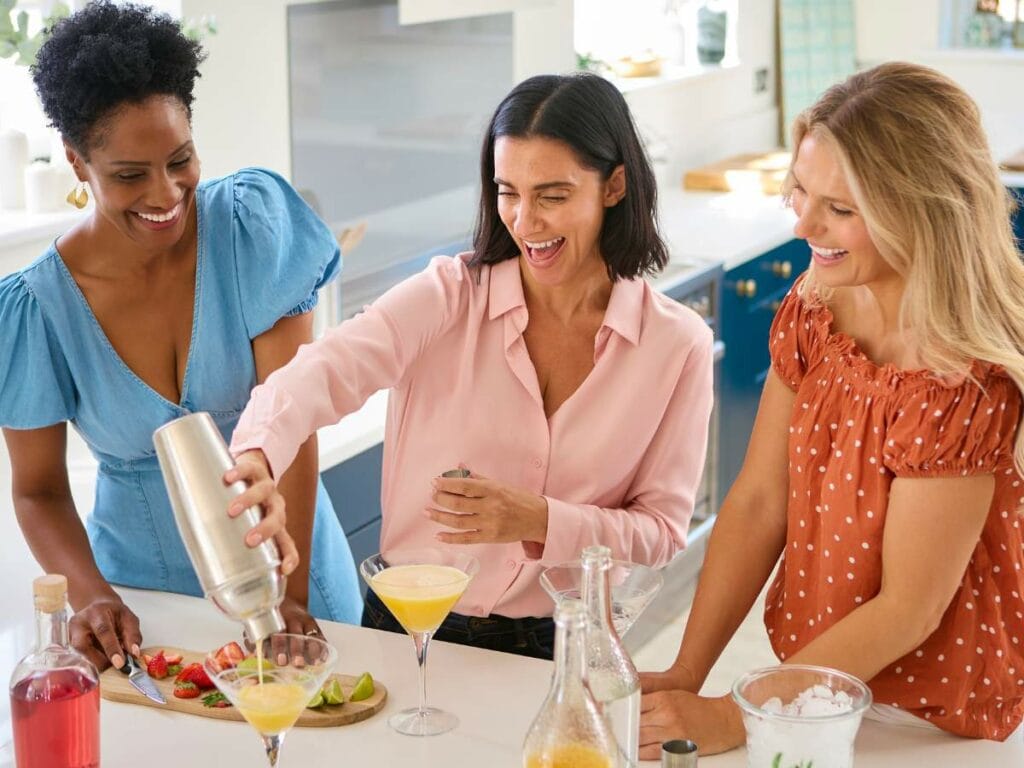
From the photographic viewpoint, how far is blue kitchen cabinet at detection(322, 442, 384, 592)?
2811mm

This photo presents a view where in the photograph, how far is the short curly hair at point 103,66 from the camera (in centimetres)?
174

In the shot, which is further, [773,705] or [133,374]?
[133,374]

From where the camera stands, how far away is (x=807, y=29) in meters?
6.09

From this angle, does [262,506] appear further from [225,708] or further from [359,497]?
[359,497]

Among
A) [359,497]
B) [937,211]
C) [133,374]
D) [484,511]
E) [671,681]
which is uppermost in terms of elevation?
[937,211]

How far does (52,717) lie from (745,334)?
10.7ft

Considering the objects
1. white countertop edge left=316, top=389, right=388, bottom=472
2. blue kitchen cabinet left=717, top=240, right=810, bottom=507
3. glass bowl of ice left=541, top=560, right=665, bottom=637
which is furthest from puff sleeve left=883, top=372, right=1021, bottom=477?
blue kitchen cabinet left=717, top=240, right=810, bottom=507

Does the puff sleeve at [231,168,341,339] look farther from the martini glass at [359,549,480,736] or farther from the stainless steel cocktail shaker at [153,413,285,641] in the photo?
the stainless steel cocktail shaker at [153,413,285,641]

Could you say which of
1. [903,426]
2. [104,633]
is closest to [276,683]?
[104,633]

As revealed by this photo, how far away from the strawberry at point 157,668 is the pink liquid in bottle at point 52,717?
0.27 meters

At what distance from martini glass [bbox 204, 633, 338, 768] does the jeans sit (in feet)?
1.70

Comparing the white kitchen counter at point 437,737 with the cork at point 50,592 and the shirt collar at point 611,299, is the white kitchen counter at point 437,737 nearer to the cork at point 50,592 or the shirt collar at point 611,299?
the cork at point 50,592

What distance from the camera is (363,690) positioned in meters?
1.63

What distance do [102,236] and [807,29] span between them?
4767mm
